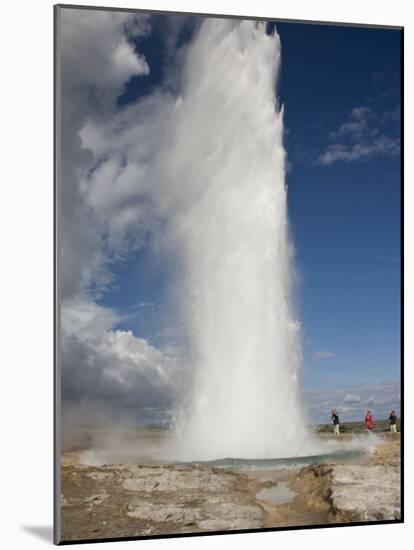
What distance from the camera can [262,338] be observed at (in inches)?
342

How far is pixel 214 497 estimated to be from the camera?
27.7ft

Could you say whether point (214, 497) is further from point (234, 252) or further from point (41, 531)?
point (234, 252)

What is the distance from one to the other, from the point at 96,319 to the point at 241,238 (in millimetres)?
1370

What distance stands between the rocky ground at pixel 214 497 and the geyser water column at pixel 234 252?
0.74 feet

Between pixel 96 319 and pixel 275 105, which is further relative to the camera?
pixel 275 105

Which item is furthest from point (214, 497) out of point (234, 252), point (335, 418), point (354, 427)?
point (234, 252)

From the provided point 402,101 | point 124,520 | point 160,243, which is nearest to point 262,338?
point 160,243

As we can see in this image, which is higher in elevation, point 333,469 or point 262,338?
point 262,338

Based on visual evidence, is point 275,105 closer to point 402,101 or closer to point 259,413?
point 402,101

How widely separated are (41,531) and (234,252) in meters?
2.72

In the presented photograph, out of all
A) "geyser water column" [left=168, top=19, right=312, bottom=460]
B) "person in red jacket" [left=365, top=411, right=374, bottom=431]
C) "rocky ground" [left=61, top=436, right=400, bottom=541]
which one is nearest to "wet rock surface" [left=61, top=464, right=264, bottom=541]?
"rocky ground" [left=61, top=436, right=400, bottom=541]

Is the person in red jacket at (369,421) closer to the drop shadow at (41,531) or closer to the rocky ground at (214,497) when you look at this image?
the rocky ground at (214,497)

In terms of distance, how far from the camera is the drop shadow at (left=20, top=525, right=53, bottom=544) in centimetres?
823

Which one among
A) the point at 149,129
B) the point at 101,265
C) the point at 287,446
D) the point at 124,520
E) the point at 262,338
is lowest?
the point at 124,520
